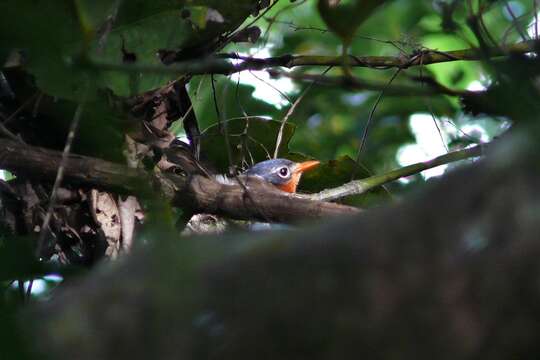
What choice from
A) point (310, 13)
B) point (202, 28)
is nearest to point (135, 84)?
point (202, 28)

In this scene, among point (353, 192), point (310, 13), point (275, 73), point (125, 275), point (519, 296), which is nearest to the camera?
point (519, 296)

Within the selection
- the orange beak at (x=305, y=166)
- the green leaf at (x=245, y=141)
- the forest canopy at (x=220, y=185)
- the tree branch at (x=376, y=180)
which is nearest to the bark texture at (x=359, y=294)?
the forest canopy at (x=220, y=185)

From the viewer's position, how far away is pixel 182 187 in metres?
2.97

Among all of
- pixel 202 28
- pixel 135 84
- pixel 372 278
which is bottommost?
pixel 372 278

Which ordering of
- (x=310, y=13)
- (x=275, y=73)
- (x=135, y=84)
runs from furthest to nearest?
(x=310, y=13) → (x=135, y=84) → (x=275, y=73)

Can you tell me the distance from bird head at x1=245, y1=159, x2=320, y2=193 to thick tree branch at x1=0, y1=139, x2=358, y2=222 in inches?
40.5

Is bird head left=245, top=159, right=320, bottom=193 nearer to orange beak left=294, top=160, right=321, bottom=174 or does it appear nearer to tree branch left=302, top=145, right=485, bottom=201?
orange beak left=294, top=160, right=321, bottom=174

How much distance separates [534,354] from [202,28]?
7.71 feet

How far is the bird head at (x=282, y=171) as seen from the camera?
438cm

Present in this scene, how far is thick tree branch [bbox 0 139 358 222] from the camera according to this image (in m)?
2.84

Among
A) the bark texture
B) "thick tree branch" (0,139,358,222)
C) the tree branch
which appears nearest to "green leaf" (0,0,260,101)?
"thick tree branch" (0,139,358,222)

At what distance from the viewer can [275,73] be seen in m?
2.47

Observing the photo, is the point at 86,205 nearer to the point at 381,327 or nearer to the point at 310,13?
the point at 381,327

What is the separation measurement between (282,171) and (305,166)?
20.0 inches
